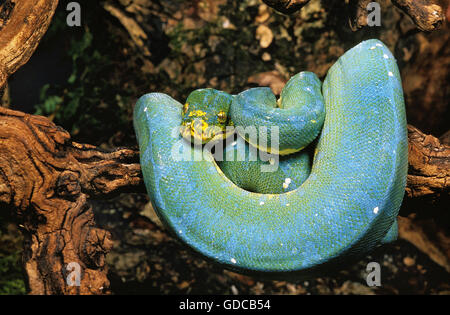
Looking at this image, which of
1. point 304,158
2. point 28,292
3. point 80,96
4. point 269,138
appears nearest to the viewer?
point 28,292

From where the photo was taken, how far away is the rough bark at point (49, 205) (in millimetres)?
1702

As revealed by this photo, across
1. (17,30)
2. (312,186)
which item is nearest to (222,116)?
(312,186)

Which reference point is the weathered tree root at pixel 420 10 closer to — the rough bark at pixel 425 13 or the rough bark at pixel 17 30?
the rough bark at pixel 425 13

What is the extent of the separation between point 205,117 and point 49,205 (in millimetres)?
951

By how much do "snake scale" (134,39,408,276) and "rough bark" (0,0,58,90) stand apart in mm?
743

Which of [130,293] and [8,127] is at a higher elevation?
[8,127]

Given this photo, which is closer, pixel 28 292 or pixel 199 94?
pixel 28 292

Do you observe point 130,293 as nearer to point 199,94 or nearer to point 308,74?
point 199,94

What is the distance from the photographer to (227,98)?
7.55 feet

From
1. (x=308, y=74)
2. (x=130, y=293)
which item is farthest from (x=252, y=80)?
(x=130, y=293)

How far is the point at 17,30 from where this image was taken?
6.21 ft

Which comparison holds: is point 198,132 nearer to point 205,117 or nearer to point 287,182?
point 205,117

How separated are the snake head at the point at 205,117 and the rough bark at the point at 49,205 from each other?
0.63 meters

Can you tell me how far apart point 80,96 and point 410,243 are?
A: 339 cm
